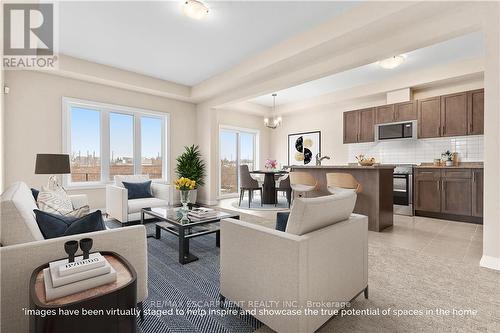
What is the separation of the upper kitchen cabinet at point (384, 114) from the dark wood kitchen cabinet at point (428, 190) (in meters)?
1.31

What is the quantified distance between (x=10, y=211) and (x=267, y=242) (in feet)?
4.84

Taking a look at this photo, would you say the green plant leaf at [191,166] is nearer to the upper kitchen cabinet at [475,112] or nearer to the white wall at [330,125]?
the white wall at [330,125]

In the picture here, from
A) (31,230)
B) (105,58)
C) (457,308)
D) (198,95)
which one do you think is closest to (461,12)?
(457,308)

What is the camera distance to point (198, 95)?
5914mm

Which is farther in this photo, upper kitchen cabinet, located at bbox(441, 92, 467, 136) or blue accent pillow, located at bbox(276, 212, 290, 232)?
upper kitchen cabinet, located at bbox(441, 92, 467, 136)

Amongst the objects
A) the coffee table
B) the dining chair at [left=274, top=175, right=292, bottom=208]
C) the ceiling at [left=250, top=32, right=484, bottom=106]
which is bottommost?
the coffee table

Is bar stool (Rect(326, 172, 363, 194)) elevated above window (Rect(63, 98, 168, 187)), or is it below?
below

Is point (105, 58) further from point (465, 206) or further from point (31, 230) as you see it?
point (465, 206)

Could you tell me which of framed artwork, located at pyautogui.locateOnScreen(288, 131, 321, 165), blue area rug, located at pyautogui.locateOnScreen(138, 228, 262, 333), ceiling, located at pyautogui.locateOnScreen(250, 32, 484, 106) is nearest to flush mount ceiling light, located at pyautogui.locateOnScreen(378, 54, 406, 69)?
ceiling, located at pyautogui.locateOnScreen(250, 32, 484, 106)

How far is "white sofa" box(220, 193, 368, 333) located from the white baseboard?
66.5 inches

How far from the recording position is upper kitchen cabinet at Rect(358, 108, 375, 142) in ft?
18.7

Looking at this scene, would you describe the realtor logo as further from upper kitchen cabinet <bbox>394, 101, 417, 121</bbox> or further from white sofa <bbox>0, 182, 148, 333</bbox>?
upper kitchen cabinet <bbox>394, 101, 417, 121</bbox>

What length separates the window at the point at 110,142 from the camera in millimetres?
4863

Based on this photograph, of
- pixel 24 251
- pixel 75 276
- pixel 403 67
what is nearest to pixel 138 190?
pixel 24 251
